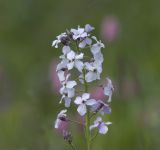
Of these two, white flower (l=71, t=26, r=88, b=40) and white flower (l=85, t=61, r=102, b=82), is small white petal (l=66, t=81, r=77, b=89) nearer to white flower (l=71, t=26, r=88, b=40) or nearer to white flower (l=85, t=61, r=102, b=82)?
white flower (l=85, t=61, r=102, b=82)

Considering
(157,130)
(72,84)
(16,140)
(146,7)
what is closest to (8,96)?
(16,140)

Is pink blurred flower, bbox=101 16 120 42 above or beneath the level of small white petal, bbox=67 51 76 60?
above

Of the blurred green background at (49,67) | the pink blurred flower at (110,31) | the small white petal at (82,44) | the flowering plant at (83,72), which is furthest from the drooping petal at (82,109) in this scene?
the pink blurred flower at (110,31)

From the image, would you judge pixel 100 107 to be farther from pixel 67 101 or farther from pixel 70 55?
pixel 70 55

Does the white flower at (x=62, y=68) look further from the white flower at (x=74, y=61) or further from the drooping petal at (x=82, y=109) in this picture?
the drooping petal at (x=82, y=109)

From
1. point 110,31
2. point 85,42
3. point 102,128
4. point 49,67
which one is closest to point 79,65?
point 85,42

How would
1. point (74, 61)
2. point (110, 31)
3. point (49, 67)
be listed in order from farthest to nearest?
point (49, 67) < point (110, 31) < point (74, 61)

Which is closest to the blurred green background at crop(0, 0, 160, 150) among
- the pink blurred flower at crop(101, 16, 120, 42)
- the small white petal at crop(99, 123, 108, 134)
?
the pink blurred flower at crop(101, 16, 120, 42)
